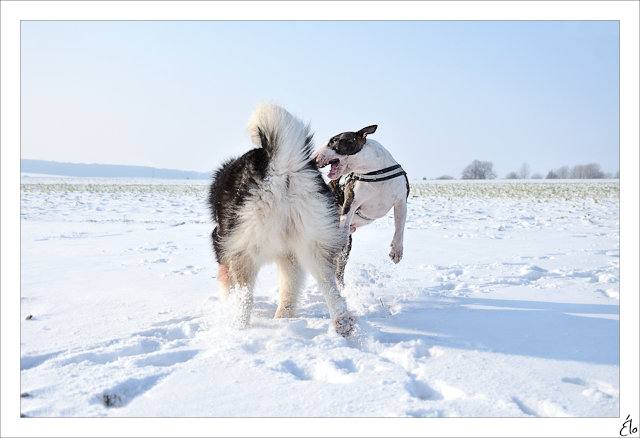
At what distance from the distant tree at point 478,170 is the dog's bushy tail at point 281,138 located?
51.8 metres

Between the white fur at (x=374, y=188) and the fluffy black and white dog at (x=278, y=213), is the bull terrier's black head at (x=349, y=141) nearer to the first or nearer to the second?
the white fur at (x=374, y=188)

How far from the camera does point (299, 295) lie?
3490 millimetres

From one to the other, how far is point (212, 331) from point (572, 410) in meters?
2.14

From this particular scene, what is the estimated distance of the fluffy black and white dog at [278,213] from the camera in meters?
2.73

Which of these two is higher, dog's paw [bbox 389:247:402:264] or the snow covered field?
dog's paw [bbox 389:247:402:264]

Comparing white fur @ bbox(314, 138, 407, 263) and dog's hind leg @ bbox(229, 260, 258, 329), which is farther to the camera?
white fur @ bbox(314, 138, 407, 263)

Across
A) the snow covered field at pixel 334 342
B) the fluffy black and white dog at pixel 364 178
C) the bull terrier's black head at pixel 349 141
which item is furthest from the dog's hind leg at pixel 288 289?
the bull terrier's black head at pixel 349 141

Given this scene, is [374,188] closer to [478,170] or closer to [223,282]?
[223,282]

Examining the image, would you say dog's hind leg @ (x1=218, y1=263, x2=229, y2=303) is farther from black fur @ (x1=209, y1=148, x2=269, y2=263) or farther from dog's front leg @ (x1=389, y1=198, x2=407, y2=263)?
dog's front leg @ (x1=389, y1=198, x2=407, y2=263)

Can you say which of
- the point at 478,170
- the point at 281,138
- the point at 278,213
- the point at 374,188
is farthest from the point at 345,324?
the point at 478,170

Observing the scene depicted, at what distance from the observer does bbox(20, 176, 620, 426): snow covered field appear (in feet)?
6.50

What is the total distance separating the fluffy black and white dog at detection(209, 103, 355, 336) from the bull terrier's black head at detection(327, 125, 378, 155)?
73cm

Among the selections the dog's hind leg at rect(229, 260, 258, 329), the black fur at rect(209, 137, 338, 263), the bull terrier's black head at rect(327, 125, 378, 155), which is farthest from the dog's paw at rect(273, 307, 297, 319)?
the bull terrier's black head at rect(327, 125, 378, 155)

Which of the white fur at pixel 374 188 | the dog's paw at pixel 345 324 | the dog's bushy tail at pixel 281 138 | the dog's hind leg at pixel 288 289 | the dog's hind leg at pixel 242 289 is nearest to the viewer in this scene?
the dog's bushy tail at pixel 281 138
